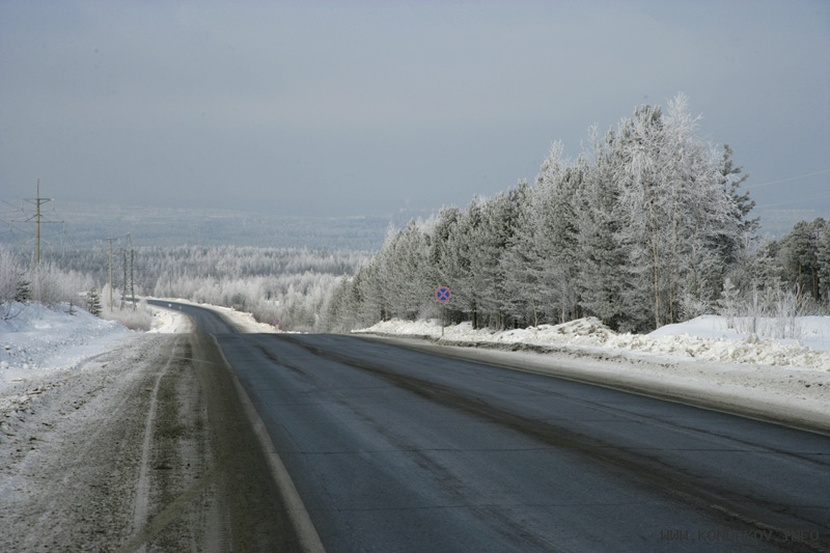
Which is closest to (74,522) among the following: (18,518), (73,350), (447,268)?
(18,518)

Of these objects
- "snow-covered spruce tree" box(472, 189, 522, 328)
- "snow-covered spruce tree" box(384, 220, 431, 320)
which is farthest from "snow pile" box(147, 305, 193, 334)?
"snow-covered spruce tree" box(472, 189, 522, 328)

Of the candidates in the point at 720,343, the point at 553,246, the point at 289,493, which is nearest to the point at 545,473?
the point at 289,493

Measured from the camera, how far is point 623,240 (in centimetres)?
3606

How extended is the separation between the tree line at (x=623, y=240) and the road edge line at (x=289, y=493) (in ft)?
65.9

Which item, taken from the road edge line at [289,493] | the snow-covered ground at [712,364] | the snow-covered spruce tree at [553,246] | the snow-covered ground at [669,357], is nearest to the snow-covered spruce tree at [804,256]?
the snow-covered spruce tree at [553,246]

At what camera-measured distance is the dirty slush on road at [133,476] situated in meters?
5.06

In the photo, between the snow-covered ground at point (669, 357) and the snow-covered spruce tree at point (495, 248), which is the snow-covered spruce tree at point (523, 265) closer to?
the snow-covered spruce tree at point (495, 248)

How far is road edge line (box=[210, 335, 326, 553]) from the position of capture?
4952mm

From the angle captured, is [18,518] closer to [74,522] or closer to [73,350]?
[74,522]

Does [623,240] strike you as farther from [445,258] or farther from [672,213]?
[445,258]

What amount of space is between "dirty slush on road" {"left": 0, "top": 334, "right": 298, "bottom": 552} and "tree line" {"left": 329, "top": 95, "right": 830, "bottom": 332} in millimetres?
20811

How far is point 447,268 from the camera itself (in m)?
57.4

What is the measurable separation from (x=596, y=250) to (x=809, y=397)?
2511 cm

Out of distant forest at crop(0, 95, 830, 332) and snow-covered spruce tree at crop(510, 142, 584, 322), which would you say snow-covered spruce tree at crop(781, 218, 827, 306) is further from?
snow-covered spruce tree at crop(510, 142, 584, 322)
